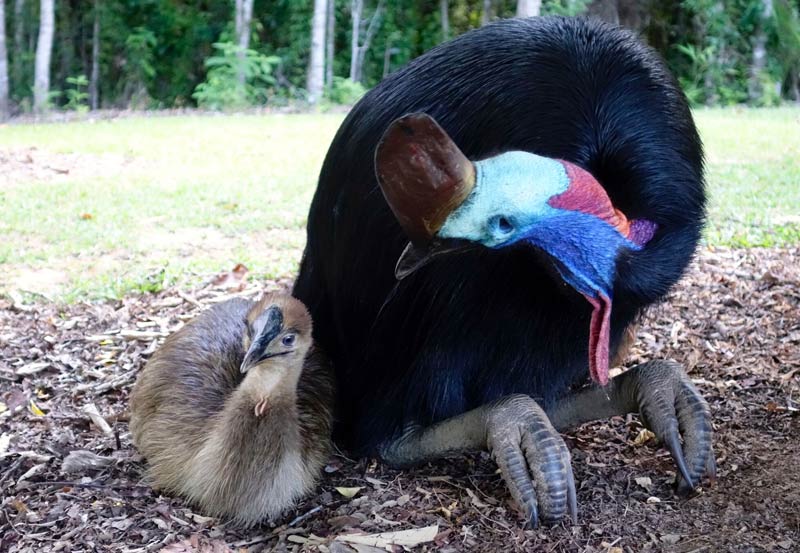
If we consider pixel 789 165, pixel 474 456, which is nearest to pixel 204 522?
pixel 474 456

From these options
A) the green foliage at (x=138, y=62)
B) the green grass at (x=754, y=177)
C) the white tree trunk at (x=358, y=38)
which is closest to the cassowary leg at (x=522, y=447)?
the green grass at (x=754, y=177)

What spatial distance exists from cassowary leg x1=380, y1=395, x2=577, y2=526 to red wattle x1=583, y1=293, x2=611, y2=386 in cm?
27

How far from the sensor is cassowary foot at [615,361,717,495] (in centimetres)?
240

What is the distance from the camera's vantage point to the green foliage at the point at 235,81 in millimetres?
12656

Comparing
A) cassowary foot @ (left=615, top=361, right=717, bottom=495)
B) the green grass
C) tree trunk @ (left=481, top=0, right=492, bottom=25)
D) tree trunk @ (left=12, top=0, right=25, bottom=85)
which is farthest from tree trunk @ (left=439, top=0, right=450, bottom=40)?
cassowary foot @ (left=615, top=361, right=717, bottom=495)

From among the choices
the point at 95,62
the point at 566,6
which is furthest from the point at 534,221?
the point at 95,62

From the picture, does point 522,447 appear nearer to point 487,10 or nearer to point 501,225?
point 501,225

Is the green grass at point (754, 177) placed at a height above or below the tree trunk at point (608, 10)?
below

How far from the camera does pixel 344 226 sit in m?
2.70

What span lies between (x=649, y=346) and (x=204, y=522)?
1.82 meters

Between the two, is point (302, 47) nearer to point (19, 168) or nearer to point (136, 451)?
point (19, 168)

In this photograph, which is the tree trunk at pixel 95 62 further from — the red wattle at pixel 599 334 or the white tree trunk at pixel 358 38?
the red wattle at pixel 599 334

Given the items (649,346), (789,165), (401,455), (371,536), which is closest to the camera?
(371,536)

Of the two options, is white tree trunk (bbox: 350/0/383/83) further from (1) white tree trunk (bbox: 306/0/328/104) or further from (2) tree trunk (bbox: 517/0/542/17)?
(2) tree trunk (bbox: 517/0/542/17)
